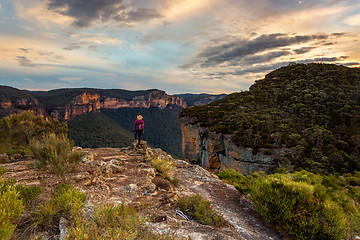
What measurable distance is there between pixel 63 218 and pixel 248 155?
81.3 feet

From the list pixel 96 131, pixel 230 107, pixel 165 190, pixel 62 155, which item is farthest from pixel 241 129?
pixel 96 131

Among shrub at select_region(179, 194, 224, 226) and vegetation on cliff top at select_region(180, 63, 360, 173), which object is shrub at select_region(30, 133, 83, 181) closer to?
shrub at select_region(179, 194, 224, 226)

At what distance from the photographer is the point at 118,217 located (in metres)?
3.11

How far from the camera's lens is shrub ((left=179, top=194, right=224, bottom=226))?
442cm

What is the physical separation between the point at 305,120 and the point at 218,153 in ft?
56.6

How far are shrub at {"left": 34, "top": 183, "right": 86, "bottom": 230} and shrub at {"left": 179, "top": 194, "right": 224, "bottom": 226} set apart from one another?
2825mm

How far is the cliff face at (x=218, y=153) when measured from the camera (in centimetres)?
2334

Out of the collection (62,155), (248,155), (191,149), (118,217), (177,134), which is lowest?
(177,134)

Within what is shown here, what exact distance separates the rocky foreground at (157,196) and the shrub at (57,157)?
435mm

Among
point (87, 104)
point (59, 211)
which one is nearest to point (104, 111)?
point (87, 104)

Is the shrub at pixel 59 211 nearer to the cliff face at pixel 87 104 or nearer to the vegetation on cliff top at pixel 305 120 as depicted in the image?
the vegetation on cliff top at pixel 305 120

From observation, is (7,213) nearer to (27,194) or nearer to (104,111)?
(27,194)

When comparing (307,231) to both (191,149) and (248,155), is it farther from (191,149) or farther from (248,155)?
(191,149)

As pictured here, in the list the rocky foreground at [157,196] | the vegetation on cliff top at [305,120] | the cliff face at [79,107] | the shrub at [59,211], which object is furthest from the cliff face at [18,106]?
the shrub at [59,211]
